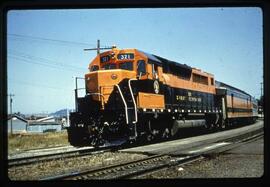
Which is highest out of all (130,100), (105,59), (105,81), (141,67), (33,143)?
(105,59)

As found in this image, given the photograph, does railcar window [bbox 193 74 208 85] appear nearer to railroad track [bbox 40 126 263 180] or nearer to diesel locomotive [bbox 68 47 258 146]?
diesel locomotive [bbox 68 47 258 146]

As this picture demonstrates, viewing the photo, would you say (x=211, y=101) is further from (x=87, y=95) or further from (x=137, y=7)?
(x=137, y=7)

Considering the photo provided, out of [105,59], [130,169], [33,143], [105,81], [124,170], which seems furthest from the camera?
[33,143]

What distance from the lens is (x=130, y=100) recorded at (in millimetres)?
11867

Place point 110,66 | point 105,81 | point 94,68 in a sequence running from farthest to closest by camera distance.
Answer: point 94,68 < point 110,66 < point 105,81

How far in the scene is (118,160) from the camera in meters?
9.22

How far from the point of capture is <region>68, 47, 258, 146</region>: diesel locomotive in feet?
37.6

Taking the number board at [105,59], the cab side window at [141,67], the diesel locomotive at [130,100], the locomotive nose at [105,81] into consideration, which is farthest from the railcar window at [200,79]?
the locomotive nose at [105,81]

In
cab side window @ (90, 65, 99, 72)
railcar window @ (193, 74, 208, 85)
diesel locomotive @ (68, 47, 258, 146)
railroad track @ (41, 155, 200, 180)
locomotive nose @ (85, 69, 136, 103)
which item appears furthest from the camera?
railcar window @ (193, 74, 208, 85)

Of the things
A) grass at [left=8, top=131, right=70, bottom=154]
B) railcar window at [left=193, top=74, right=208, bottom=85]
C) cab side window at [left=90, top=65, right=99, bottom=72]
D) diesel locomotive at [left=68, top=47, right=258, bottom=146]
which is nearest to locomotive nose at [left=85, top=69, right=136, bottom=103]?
diesel locomotive at [left=68, top=47, right=258, bottom=146]

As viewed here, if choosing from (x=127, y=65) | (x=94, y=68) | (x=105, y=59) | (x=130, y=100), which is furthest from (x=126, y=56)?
(x=130, y=100)

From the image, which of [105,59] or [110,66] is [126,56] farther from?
[105,59]

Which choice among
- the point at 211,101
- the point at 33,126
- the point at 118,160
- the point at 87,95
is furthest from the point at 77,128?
the point at 33,126

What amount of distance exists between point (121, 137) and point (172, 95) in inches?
168
